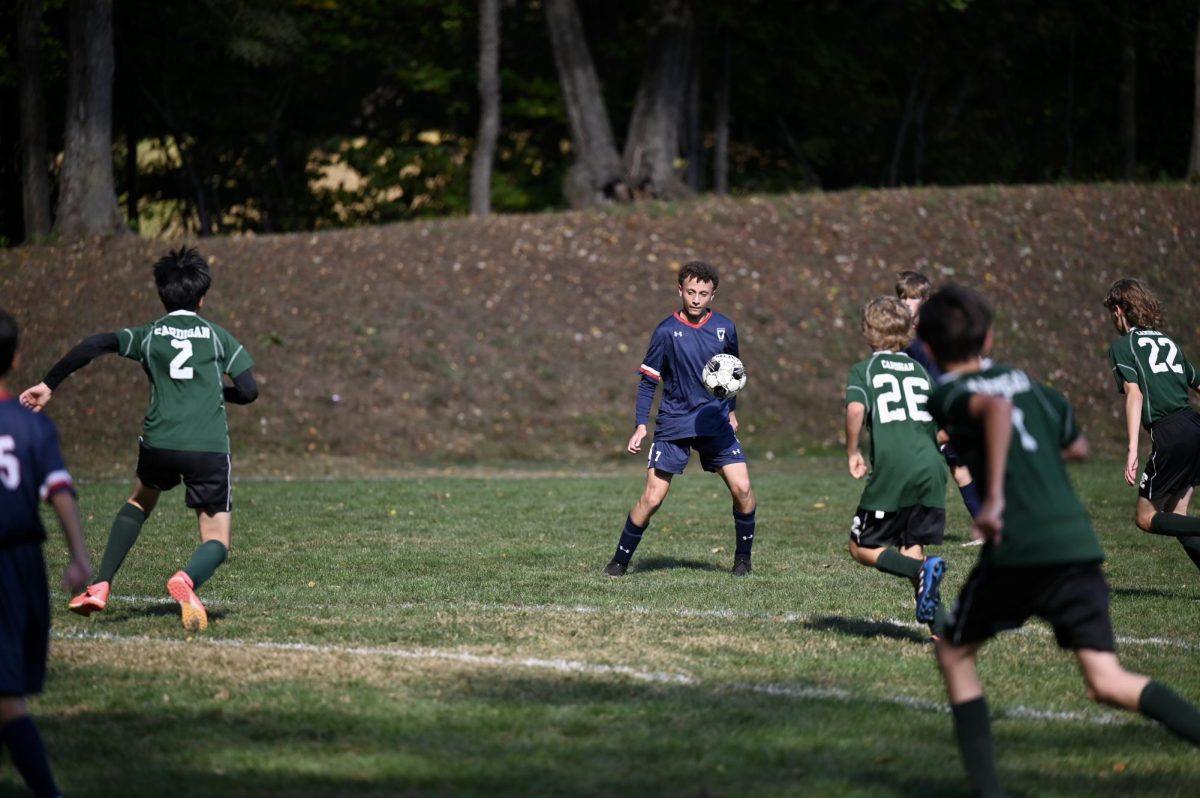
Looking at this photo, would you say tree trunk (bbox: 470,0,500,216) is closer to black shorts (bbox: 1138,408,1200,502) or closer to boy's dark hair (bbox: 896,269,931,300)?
boy's dark hair (bbox: 896,269,931,300)

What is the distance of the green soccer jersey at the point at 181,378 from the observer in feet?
23.7

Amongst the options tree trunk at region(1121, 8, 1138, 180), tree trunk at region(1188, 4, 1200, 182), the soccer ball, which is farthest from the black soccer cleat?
tree trunk at region(1121, 8, 1138, 180)

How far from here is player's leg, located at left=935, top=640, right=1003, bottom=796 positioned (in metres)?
4.52

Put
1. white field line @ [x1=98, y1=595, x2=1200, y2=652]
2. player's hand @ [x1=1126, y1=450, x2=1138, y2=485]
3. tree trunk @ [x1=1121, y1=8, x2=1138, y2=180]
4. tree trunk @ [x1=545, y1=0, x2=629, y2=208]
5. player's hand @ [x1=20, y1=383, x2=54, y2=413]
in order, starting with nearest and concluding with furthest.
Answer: player's hand @ [x1=20, y1=383, x2=54, y2=413] → white field line @ [x1=98, y1=595, x2=1200, y2=652] → player's hand @ [x1=1126, y1=450, x2=1138, y2=485] → tree trunk @ [x1=545, y1=0, x2=629, y2=208] → tree trunk @ [x1=1121, y1=8, x2=1138, y2=180]

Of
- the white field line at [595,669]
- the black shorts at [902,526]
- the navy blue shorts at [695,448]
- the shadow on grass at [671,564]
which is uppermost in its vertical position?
the navy blue shorts at [695,448]

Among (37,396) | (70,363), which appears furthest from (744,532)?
(37,396)

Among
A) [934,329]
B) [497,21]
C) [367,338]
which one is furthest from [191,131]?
[934,329]

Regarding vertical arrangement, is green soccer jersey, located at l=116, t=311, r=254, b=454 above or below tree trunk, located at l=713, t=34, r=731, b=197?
below

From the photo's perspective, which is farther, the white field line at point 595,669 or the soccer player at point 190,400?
the soccer player at point 190,400

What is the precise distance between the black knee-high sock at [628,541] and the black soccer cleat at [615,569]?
2cm

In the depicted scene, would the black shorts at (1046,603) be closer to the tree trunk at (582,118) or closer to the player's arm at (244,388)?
the player's arm at (244,388)

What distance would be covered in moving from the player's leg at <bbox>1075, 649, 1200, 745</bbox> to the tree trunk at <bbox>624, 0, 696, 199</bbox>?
22.3 meters

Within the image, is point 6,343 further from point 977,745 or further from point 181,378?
point 977,745

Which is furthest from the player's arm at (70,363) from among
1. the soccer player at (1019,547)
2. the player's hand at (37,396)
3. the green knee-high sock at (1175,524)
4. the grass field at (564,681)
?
the green knee-high sock at (1175,524)
